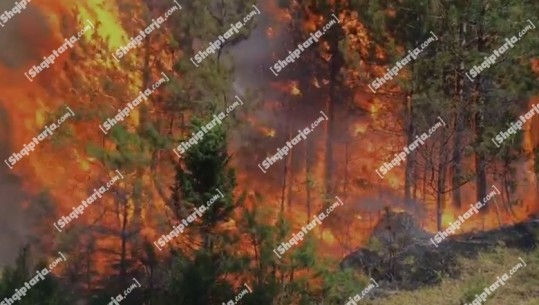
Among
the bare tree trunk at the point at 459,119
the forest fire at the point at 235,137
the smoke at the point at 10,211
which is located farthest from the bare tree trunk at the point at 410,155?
the smoke at the point at 10,211

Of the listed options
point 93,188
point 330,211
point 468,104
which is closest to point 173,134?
point 93,188

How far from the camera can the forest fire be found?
1814cm

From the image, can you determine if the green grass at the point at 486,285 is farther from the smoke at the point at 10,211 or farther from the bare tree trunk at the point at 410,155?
the smoke at the point at 10,211

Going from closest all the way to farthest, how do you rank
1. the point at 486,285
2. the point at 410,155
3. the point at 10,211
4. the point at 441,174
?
the point at 486,285
the point at 441,174
the point at 410,155
the point at 10,211

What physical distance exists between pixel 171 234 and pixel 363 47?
9837 millimetres

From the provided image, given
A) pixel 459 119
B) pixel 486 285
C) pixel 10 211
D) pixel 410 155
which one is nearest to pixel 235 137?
pixel 410 155

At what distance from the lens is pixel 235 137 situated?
865 inches

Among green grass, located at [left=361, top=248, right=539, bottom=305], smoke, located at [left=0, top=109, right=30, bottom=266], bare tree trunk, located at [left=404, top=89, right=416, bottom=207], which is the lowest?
green grass, located at [left=361, top=248, right=539, bottom=305]

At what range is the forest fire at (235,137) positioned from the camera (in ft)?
59.5

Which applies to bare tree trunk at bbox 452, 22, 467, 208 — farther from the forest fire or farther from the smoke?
the smoke

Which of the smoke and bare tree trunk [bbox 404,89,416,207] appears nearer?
bare tree trunk [bbox 404,89,416,207]

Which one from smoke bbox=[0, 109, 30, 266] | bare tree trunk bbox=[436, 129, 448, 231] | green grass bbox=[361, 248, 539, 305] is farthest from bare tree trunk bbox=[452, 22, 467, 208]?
smoke bbox=[0, 109, 30, 266]

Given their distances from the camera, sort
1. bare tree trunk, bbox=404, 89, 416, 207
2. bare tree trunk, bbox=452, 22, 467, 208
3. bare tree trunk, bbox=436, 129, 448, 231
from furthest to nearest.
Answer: bare tree trunk, bbox=404, 89, 416, 207 < bare tree trunk, bbox=452, 22, 467, 208 < bare tree trunk, bbox=436, 129, 448, 231

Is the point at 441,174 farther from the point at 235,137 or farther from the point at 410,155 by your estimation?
the point at 235,137
